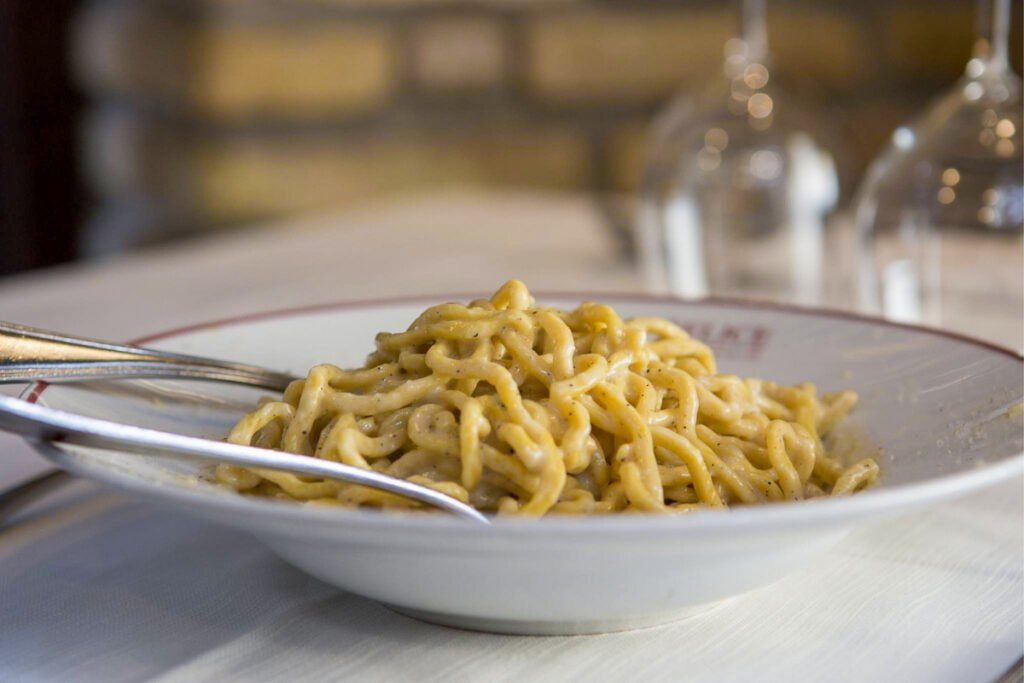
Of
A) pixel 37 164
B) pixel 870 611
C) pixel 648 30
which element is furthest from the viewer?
pixel 37 164

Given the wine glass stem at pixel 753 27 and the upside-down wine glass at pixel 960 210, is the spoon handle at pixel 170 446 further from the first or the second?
the wine glass stem at pixel 753 27

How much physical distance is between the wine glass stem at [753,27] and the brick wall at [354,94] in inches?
40.8

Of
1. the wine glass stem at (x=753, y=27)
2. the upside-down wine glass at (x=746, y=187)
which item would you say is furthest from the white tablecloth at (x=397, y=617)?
the wine glass stem at (x=753, y=27)

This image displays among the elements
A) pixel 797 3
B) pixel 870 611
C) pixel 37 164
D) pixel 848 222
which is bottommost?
pixel 870 611

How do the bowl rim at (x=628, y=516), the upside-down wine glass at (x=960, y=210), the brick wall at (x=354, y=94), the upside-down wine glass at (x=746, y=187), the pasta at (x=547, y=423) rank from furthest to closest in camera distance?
the brick wall at (x=354, y=94)
the upside-down wine glass at (x=746, y=187)
the upside-down wine glass at (x=960, y=210)
the pasta at (x=547, y=423)
the bowl rim at (x=628, y=516)

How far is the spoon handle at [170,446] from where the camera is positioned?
0.45 metres

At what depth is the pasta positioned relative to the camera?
1.81 ft

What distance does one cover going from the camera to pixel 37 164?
2447 mm

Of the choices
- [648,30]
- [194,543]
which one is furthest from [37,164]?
[194,543]

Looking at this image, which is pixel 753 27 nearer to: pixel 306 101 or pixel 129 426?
pixel 129 426

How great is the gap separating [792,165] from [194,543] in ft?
2.35

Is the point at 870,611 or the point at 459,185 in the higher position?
the point at 459,185

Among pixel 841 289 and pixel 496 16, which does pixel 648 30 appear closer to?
pixel 496 16

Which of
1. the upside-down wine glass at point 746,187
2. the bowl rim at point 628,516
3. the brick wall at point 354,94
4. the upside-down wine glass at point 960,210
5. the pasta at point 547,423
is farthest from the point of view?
the brick wall at point 354,94
